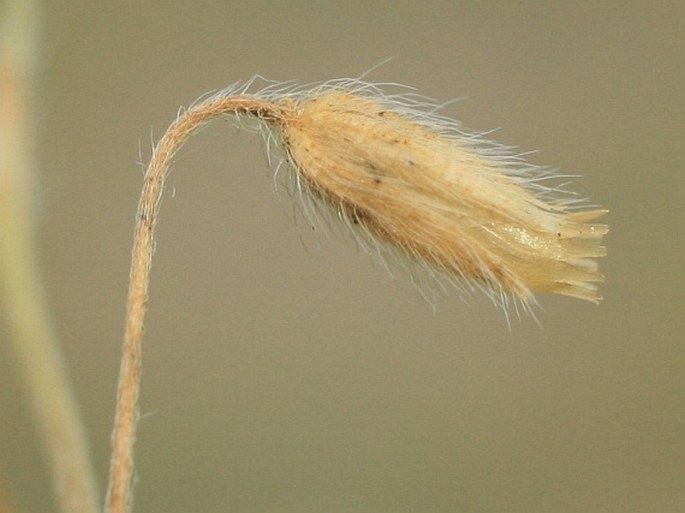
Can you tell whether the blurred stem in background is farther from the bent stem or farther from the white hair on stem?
the white hair on stem

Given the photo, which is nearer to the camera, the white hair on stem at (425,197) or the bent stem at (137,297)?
the bent stem at (137,297)

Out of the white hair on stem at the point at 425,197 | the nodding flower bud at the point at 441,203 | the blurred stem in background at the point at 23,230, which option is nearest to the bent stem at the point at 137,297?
the white hair on stem at the point at 425,197

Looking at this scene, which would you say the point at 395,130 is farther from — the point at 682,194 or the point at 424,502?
the point at 682,194

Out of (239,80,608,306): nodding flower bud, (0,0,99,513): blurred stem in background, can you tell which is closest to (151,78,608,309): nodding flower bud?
(239,80,608,306): nodding flower bud

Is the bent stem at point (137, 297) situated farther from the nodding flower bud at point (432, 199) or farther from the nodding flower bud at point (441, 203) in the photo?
the nodding flower bud at point (441, 203)

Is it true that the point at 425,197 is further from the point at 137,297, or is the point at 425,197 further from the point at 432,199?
the point at 137,297

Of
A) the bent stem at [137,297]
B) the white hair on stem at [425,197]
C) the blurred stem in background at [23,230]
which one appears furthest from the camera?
the blurred stem in background at [23,230]

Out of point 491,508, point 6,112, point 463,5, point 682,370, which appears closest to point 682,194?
point 682,370

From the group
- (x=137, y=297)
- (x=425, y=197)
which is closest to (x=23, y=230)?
(x=137, y=297)
